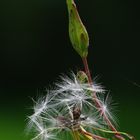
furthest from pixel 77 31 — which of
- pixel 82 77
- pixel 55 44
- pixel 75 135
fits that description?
pixel 55 44

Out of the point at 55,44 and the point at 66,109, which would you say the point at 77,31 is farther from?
the point at 55,44

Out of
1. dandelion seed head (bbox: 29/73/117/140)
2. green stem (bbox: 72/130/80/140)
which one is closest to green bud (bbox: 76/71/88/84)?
dandelion seed head (bbox: 29/73/117/140)

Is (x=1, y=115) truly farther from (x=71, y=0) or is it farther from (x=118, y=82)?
(x=71, y=0)

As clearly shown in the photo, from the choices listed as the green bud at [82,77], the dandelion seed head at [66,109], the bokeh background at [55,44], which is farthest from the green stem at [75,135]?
the bokeh background at [55,44]

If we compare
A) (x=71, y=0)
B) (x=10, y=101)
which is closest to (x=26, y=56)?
(x=10, y=101)

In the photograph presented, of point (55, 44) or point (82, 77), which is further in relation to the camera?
point (55, 44)

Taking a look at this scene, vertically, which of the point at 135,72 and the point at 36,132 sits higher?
the point at 36,132

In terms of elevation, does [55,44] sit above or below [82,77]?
below

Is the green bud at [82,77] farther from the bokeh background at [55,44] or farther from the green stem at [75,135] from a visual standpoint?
the bokeh background at [55,44]
